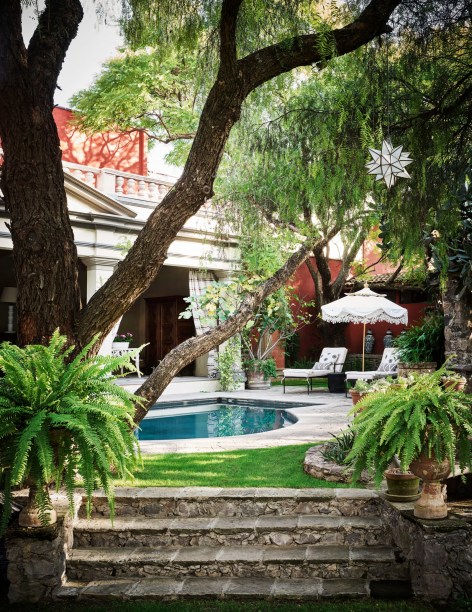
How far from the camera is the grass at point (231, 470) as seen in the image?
6.15m

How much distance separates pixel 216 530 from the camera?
17.4 feet

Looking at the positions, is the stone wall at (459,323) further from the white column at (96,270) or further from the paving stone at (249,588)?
the white column at (96,270)

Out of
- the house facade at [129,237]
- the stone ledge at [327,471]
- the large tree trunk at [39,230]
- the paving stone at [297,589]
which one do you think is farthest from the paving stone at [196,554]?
the house facade at [129,237]

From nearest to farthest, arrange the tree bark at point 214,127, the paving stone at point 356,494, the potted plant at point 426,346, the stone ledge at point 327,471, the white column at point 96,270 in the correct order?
the tree bark at point 214,127 → the paving stone at point 356,494 → the stone ledge at point 327,471 → the potted plant at point 426,346 → the white column at point 96,270

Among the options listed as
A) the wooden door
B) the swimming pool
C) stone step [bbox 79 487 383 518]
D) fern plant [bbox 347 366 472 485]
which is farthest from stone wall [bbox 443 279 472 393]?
the wooden door

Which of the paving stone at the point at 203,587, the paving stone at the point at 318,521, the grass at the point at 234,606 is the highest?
the paving stone at the point at 318,521

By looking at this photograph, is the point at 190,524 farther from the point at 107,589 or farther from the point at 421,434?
the point at 421,434

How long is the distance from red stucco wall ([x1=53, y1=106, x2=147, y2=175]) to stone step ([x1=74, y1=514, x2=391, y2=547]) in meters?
12.0

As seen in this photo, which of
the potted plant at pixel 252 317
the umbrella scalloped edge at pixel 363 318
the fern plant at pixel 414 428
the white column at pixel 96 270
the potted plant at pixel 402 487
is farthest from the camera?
the potted plant at pixel 252 317

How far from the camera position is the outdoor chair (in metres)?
13.0

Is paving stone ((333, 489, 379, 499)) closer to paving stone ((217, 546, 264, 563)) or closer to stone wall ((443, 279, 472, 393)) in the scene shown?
paving stone ((217, 546, 264, 563))

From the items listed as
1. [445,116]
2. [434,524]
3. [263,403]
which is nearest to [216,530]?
[434,524]

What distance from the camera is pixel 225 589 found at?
15.5ft

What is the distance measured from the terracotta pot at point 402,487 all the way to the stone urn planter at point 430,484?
0.50 meters
